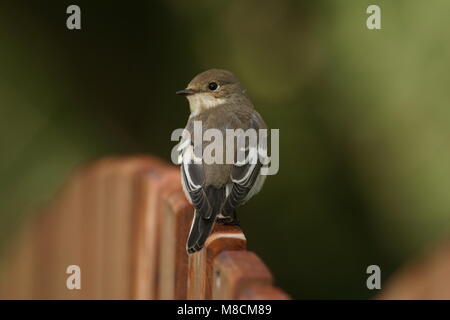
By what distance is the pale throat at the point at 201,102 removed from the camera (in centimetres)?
471

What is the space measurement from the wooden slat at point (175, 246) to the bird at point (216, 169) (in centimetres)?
6

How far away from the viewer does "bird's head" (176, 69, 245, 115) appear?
472 centimetres

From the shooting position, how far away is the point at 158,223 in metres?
3.56

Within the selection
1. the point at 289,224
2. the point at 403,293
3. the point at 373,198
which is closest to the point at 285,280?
the point at 289,224

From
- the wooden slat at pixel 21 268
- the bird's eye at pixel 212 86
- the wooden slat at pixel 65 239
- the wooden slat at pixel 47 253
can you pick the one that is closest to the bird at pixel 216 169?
the bird's eye at pixel 212 86

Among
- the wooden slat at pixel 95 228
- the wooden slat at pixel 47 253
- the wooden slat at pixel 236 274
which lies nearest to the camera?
the wooden slat at pixel 236 274

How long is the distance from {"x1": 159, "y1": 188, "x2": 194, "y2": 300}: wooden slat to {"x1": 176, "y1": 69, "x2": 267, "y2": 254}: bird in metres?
0.06

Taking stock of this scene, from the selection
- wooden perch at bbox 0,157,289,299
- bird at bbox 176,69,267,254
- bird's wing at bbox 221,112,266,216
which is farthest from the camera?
bird's wing at bbox 221,112,266,216

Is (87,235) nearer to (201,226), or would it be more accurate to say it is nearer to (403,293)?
(201,226)

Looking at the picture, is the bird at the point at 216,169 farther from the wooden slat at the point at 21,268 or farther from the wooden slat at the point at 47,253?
the wooden slat at the point at 21,268

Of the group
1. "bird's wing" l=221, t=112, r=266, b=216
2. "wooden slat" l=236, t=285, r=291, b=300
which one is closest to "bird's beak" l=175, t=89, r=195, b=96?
"bird's wing" l=221, t=112, r=266, b=216

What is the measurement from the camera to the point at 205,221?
324 centimetres

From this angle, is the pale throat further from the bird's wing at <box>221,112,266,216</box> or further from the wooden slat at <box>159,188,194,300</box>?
the wooden slat at <box>159,188,194,300</box>

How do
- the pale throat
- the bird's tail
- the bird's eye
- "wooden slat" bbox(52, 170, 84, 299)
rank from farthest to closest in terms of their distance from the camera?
1. "wooden slat" bbox(52, 170, 84, 299)
2. the bird's eye
3. the pale throat
4. the bird's tail
